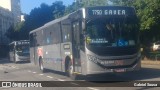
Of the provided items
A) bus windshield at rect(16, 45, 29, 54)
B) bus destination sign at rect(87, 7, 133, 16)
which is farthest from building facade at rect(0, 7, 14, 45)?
bus destination sign at rect(87, 7, 133, 16)

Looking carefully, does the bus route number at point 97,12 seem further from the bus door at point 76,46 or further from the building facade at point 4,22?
the building facade at point 4,22

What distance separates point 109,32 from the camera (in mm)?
14945

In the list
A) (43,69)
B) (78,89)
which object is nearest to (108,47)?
(78,89)

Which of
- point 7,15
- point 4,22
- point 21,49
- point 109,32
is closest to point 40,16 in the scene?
point 4,22

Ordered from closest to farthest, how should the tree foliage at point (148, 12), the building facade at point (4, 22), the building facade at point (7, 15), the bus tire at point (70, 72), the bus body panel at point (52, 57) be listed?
1. the bus tire at point (70, 72)
2. the bus body panel at point (52, 57)
3. the tree foliage at point (148, 12)
4. the building facade at point (4, 22)
5. the building facade at point (7, 15)

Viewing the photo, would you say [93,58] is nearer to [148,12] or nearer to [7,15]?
[148,12]

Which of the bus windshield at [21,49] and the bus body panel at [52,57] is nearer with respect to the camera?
the bus body panel at [52,57]

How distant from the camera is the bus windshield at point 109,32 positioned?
14867 millimetres

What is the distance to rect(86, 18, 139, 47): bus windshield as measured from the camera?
14867 millimetres

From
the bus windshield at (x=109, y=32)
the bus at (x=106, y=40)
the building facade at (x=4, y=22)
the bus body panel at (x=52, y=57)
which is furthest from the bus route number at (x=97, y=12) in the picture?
the building facade at (x=4, y=22)

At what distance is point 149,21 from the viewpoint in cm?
2688

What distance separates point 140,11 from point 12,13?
93.2m

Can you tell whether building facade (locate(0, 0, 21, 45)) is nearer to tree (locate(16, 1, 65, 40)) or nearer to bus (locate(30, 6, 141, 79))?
tree (locate(16, 1, 65, 40))

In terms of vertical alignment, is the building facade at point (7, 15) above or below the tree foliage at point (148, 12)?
above
